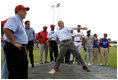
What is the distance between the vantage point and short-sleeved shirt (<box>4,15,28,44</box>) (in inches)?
116

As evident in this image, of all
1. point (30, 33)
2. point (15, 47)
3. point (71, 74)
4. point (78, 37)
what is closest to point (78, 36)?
point (78, 37)

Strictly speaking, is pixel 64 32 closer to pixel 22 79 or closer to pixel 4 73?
pixel 4 73

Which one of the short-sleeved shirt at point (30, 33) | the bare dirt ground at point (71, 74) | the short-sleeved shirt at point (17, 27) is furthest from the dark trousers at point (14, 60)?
the short-sleeved shirt at point (30, 33)

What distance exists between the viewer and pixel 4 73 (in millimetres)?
4312

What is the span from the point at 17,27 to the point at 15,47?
39cm

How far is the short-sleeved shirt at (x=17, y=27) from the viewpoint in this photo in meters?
2.94

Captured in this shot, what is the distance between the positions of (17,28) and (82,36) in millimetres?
5435

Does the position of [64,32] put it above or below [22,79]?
above

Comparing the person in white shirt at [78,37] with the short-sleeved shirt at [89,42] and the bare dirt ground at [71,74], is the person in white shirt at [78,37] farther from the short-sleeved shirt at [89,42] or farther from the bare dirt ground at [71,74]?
the bare dirt ground at [71,74]

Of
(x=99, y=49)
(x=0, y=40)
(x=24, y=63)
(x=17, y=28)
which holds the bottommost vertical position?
(x=99, y=49)

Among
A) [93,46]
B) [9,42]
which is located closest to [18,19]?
[9,42]

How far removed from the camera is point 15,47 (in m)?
2.95

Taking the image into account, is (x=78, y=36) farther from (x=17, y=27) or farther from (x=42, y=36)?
(x=17, y=27)

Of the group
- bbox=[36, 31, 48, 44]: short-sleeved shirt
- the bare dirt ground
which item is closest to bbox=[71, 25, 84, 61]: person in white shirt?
bbox=[36, 31, 48, 44]: short-sleeved shirt
